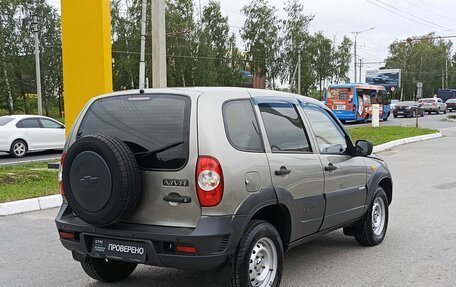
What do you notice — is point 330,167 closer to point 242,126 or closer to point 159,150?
point 242,126

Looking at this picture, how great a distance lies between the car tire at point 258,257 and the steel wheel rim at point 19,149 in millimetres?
15366

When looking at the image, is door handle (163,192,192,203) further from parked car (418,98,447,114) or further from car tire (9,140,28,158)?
parked car (418,98,447,114)

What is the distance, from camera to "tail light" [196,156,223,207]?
12.5 feet

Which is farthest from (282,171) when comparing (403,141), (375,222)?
(403,141)

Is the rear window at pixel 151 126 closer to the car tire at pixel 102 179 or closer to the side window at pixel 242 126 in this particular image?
the car tire at pixel 102 179

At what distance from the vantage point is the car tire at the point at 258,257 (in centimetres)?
399

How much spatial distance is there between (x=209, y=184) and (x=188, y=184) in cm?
17

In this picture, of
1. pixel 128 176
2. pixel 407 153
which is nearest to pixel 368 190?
pixel 128 176

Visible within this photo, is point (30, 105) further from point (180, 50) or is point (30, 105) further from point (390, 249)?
point (390, 249)

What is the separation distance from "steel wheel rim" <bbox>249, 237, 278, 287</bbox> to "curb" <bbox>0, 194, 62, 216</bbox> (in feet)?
17.0

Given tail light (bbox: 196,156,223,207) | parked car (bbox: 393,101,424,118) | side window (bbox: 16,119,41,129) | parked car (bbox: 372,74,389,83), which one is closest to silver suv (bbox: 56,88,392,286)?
tail light (bbox: 196,156,223,207)

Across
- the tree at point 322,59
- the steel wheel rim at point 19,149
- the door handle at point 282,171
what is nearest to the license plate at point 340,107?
the steel wheel rim at point 19,149

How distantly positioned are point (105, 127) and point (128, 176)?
25.1 inches

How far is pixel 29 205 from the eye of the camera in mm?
8297
